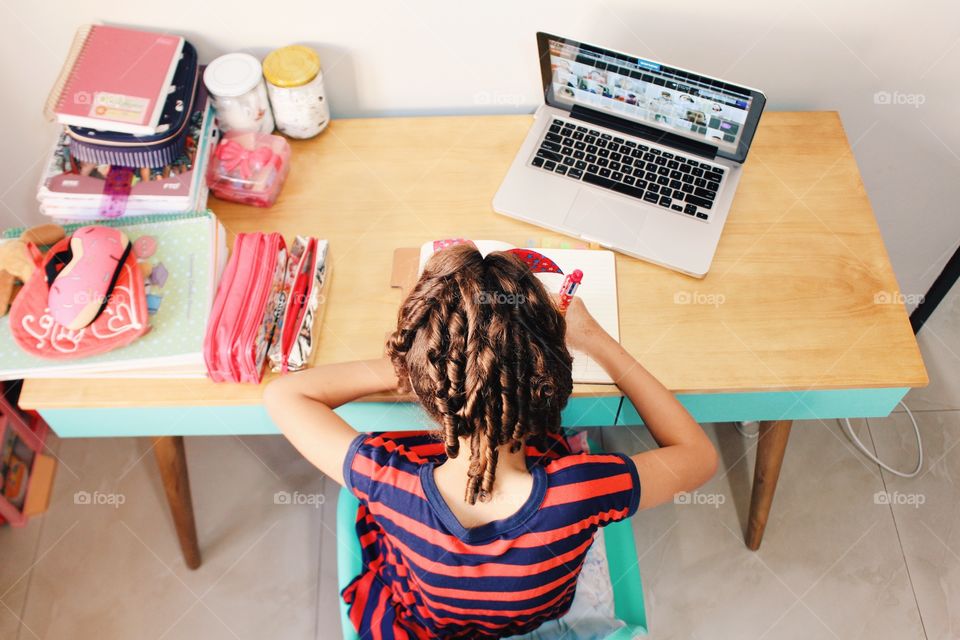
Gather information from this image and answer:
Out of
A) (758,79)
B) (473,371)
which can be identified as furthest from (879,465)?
(473,371)

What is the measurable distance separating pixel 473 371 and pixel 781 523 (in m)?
1.16

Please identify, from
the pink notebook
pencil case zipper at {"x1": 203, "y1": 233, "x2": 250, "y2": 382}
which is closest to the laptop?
pencil case zipper at {"x1": 203, "y1": 233, "x2": 250, "y2": 382}

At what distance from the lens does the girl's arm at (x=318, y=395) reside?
1047 mm

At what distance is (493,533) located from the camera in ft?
2.95

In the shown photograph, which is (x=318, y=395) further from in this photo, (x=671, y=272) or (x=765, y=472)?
(x=765, y=472)

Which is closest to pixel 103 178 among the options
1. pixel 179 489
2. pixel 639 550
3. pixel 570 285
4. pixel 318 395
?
pixel 318 395

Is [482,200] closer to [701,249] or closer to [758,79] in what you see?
[701,249]

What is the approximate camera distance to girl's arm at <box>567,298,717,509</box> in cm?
101

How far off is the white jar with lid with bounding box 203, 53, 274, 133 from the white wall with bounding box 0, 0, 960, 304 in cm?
6

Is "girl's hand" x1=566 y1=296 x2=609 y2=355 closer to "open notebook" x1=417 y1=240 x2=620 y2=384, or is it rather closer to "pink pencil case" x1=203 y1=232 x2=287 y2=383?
"open notebook" x1=417 y1=240 x2=620 y2=384

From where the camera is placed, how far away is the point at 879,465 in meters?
1.76

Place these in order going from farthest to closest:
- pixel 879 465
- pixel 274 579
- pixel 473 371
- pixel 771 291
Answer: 1. pixel 879 465
2. pixel 274 579
3. pixel 771 291
4. pixel 473 371

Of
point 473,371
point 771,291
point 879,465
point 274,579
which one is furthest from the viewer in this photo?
point 879,465

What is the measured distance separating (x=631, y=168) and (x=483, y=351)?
60cm
